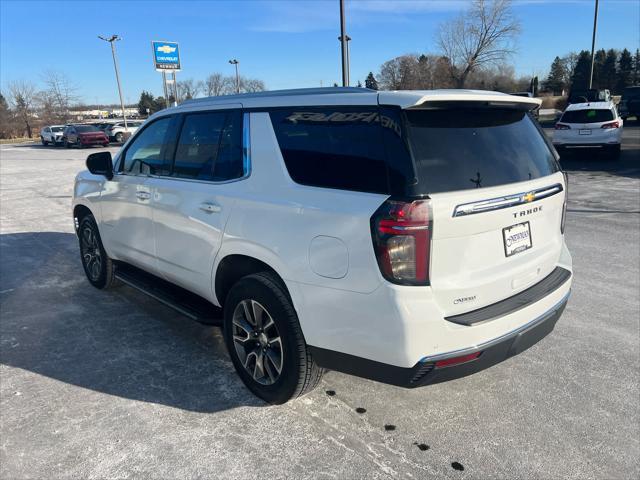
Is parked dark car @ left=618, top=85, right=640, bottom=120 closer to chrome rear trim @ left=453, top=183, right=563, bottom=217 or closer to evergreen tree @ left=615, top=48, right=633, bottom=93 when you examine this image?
chrome rear trim @ left=453, top=183, right=563, bottom=217

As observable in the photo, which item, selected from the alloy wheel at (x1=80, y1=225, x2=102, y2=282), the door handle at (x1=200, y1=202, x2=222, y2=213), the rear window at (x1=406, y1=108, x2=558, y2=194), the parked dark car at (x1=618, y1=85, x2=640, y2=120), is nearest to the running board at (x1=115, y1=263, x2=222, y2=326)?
the alloy wheel at (x1=80, y1=225, x2=102, y2=282)

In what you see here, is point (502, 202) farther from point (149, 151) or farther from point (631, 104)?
point (631, 104)

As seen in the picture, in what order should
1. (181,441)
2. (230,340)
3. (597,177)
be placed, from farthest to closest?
(597,177), (230,340), (181,441)

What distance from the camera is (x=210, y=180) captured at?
3.49 metres

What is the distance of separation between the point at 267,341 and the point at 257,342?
113 millimetres

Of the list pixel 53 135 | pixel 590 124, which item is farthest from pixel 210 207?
pixel 53 135

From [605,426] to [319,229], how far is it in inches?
79.0

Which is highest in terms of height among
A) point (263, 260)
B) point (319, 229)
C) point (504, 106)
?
point (504, 106)

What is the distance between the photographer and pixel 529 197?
2.81 meters

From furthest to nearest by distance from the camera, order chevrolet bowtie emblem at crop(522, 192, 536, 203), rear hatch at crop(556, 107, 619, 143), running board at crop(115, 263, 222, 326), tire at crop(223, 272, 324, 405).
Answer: rear hatch at crop(556, 107, 619, 143)
running board at crop(115, 263, 222, 326)
tire at crop(223, 272, 324, 405)
chevrolet bowtie emblem at crop(522, 192, 536, 203)

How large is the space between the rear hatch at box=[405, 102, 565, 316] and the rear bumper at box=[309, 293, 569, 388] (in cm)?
21

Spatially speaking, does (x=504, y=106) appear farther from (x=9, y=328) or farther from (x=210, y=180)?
(x=9, y=328)

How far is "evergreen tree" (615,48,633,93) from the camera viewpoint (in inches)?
2945

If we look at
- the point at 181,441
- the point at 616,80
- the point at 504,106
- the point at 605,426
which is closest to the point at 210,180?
the point at 181,441
